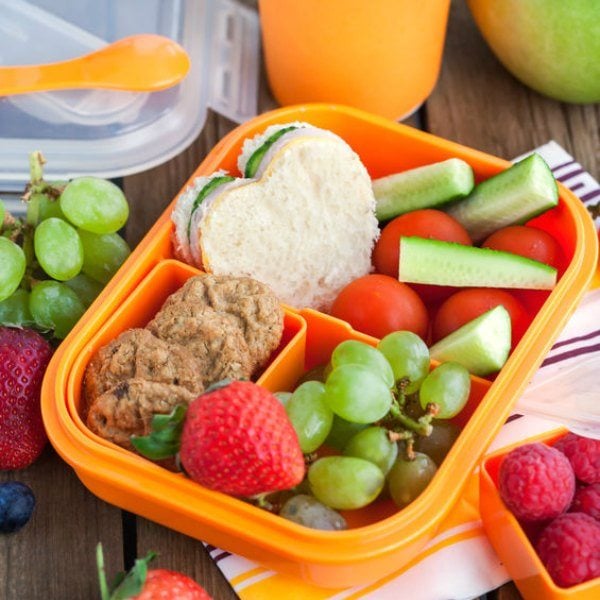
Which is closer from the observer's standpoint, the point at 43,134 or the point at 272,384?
the point at 272,384

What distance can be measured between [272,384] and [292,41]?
525 millimetres

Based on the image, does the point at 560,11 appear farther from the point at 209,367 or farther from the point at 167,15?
the point at 209,367

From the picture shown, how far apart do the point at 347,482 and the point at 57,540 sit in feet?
1.09

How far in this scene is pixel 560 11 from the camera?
4.60 ft

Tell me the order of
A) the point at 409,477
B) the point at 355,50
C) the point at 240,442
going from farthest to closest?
the point at 355,50, the point at 409,477, the point at 240,442

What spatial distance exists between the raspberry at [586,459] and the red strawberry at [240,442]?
30 cm

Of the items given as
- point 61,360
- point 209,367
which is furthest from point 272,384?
point 61,360

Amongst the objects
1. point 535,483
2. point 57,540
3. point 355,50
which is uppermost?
point 355,50

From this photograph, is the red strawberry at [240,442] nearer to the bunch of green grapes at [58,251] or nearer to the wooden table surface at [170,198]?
the wooden table surface at [170,198]

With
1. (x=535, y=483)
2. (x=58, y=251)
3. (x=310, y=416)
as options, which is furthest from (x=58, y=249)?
(x=535, y=483)

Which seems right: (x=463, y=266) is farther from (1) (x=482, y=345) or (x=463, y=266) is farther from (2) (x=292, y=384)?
(2) (x=292, y=384)

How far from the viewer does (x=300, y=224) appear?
128cm

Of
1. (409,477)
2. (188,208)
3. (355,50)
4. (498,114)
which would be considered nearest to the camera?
(409,477)

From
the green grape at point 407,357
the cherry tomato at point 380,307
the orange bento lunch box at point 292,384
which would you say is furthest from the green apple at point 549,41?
the green grape at point 407,357
